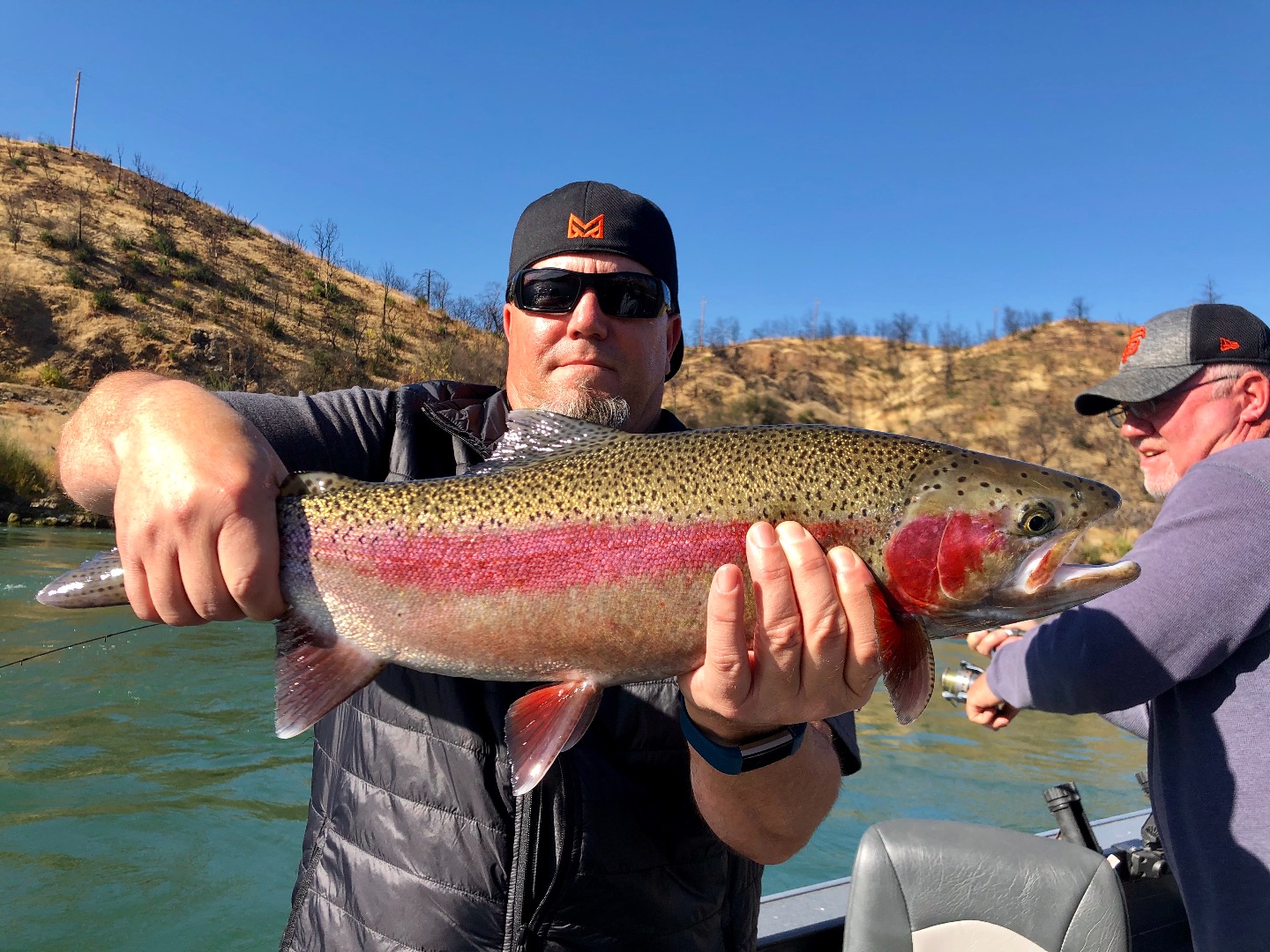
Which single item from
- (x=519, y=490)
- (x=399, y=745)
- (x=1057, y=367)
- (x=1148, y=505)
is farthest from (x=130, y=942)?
(x=1057, y=367)

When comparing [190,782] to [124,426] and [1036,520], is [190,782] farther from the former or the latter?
[1036,520]

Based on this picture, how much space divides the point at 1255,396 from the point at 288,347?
52.2 m

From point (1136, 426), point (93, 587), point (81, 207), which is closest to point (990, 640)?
point (1136, 426)

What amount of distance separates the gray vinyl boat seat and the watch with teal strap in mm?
1531

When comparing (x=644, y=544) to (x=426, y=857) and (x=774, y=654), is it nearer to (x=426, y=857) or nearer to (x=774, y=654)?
(x=774, y=654)

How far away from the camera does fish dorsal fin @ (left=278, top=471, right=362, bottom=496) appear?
7.27 ft

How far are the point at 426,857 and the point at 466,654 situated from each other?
680 millimetres

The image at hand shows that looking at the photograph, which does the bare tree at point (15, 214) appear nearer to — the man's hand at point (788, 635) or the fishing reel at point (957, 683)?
the fishing reel at point (957, 683)

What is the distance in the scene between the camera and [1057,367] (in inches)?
2953

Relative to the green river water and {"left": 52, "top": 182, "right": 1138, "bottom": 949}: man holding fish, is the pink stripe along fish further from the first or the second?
the green river water

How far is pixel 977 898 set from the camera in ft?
11.4

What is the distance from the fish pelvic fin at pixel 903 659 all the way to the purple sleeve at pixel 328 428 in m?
1.75

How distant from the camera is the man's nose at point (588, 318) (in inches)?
132

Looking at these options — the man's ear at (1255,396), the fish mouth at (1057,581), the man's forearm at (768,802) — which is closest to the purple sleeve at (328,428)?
the man's forearm at (768,802)
